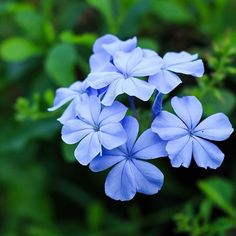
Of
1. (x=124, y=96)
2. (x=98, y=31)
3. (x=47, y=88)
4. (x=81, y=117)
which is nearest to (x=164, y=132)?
Answer: (x=81, y=117)

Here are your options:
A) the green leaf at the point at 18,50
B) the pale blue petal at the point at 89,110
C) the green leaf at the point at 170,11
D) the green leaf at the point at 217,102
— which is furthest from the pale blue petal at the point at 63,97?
the green leaf at the point at 170,11

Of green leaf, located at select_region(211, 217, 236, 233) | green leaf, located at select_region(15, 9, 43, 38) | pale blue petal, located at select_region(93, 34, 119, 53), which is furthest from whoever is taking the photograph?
green leaf, located at select_region(15, 9, 43, 38)

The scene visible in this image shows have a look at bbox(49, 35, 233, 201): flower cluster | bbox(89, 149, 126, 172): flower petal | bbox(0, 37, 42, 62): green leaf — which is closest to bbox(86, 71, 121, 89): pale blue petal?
bbox(49, 35, 233, 201): flower cluster

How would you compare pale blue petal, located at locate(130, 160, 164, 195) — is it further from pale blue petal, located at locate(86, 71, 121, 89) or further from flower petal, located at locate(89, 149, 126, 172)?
pale blue petal, located at locate(86, 71, 121, 89)

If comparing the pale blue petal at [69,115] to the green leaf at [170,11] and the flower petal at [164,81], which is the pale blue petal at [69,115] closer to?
the flower petal at [164,81]

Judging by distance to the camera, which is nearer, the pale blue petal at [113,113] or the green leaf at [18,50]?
the pale blue petal at [113,113]

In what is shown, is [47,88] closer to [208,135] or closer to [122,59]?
[122,59]
